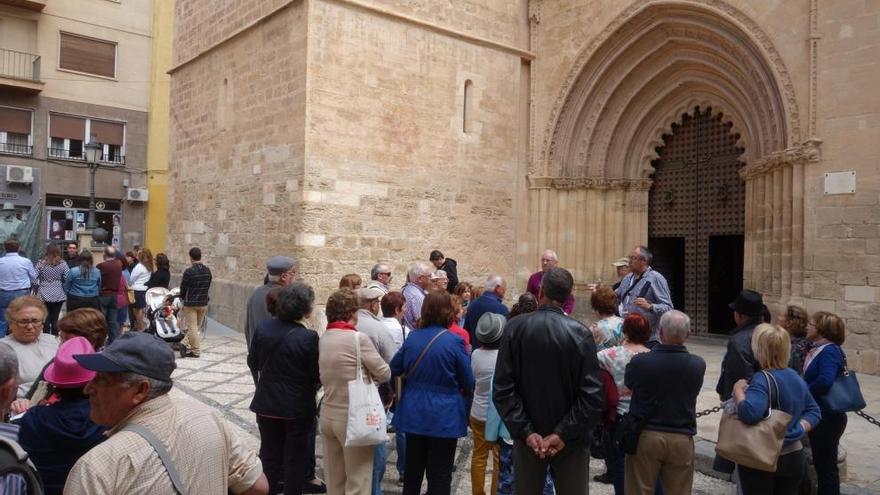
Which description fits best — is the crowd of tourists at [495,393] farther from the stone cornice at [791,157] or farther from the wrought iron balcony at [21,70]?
the wrought iron balcony at [21,70]

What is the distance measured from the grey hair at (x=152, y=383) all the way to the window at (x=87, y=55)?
21826mm

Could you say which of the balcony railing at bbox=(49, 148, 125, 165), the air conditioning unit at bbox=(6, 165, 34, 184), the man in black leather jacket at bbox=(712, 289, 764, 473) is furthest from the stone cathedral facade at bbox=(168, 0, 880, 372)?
the balcony railing at bbox=(49, 148, 125, 165)

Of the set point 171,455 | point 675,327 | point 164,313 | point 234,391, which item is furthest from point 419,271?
point 164,313

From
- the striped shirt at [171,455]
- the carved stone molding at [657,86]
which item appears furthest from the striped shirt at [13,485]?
the carved stone molding at [657,86]

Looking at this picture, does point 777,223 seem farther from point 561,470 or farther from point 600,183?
point 561,470

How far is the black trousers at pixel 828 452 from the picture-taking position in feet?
13.3

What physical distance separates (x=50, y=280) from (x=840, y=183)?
10356 mm

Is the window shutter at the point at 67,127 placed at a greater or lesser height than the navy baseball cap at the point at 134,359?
greater

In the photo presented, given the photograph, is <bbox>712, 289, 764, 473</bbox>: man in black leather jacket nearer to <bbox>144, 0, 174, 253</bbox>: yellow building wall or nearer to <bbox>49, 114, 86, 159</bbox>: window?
<bbox>144, 0, 174, 253</bbox>: yellow building wall

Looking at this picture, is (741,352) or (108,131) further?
(108,131)

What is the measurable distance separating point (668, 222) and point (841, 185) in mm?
4026

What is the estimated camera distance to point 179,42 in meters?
14.2

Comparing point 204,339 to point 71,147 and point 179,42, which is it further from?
point 71,147

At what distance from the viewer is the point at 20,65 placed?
63.7 ft
